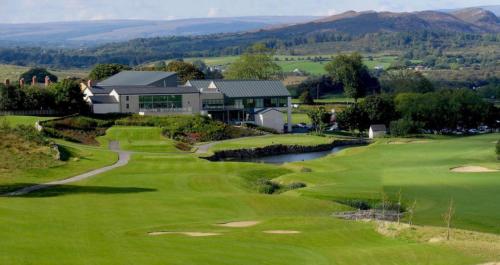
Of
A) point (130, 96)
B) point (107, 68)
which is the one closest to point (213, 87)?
point (130, 96)

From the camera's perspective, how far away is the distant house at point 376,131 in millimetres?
104750

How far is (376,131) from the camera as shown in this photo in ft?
345

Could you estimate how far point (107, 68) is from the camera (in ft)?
448

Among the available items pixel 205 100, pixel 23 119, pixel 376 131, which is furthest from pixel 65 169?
pixel 376 131

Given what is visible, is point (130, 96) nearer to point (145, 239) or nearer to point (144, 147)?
point (144, 147)

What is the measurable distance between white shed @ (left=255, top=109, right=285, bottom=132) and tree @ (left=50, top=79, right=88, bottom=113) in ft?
72.5

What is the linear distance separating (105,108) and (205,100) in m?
13.2

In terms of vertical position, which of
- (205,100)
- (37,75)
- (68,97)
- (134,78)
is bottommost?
(205,100)

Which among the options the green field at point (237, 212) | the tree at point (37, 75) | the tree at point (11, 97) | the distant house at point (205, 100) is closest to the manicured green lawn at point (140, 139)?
the green field at point (237, 212)

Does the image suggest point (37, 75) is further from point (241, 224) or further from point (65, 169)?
point (241, 224)

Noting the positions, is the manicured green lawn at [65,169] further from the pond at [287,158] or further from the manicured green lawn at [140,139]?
the pond at [287,158]

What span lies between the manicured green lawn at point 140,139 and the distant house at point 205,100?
33.8 ft

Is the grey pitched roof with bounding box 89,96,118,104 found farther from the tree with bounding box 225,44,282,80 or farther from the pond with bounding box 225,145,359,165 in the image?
the tree with bounding box 225,44,282,80

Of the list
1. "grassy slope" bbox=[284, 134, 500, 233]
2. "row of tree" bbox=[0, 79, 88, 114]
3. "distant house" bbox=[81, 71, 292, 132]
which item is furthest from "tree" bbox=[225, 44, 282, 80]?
"grassy slope" bbox=[284, 134, 500, 233]
